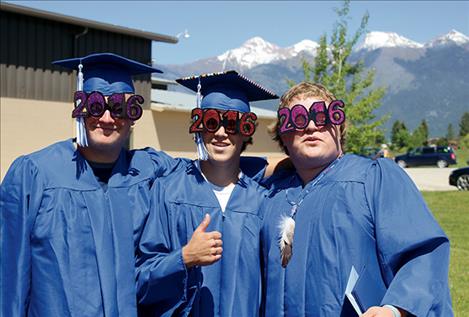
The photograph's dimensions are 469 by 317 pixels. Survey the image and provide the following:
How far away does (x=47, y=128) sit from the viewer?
1497cm

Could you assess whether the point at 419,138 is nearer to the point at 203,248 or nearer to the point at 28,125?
the point at 28,125

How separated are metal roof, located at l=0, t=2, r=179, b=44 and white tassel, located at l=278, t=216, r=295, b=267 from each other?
1240 cm

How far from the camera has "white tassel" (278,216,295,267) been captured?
2902 millimetres

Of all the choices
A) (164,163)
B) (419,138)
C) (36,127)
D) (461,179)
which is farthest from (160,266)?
(419,138)

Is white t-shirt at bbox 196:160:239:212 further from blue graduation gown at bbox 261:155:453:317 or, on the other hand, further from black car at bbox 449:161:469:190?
black car at bbox 449:161:469:190

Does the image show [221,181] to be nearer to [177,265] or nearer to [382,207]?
[177,265]

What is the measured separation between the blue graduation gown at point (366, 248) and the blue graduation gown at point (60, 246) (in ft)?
2.58

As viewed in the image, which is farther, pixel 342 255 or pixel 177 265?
pixel 177 265

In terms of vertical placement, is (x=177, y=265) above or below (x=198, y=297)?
above

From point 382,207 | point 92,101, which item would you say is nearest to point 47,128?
point 92,101

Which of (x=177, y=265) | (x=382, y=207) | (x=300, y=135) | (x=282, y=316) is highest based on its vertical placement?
(x=300, y=135)

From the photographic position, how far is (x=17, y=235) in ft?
9.43

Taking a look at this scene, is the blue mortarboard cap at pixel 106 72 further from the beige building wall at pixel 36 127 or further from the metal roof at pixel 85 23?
the metal roof at pixel 85 23

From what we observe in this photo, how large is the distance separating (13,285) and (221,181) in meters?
1.19
